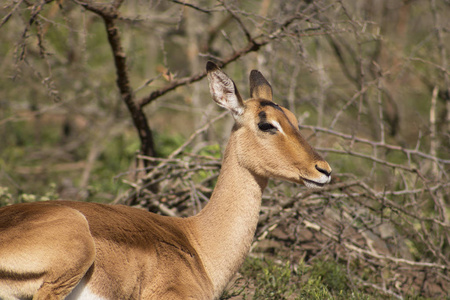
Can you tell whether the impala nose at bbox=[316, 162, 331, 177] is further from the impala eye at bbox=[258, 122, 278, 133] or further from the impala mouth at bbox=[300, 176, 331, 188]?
the impala eye at bbox=[258, 122, 278, 133]

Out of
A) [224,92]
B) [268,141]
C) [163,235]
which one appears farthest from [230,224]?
[224,92]

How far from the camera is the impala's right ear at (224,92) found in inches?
176

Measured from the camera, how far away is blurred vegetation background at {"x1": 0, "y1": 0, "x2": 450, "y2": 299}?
18.3 ft

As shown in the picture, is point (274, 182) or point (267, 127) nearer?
point (267, 127)

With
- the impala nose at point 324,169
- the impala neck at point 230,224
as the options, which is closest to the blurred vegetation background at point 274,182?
the impala neck at point 230,224

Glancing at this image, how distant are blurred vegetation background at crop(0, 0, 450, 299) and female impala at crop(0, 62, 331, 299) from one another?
780 millimetres

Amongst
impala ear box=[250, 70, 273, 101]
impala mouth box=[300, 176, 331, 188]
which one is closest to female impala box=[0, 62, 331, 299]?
impala mouth box=[300, 176, 331, 188]

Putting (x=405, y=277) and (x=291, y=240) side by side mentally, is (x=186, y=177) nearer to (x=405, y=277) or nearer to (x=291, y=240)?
(x=291, y=240)

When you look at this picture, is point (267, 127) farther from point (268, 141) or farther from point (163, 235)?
point (163, 235)

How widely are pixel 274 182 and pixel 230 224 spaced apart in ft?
8.53

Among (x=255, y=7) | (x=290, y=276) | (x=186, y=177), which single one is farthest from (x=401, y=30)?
(x=290, y=276)

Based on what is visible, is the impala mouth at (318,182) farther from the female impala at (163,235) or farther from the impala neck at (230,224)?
the impala neck at (230,224)

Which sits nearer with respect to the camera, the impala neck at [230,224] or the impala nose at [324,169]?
the impala nose at [324,169]

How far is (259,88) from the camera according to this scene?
5.20 meters
